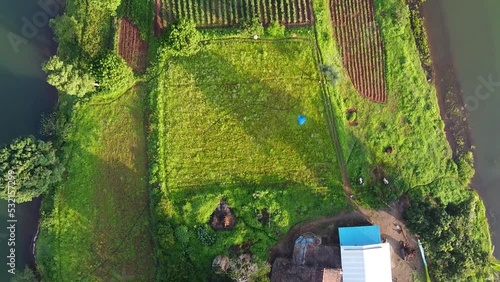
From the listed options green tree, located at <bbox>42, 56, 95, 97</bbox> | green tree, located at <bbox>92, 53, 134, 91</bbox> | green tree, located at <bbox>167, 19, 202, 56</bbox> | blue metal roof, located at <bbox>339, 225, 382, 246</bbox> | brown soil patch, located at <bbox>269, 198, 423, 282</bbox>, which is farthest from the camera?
brown soil patch, located at <bbox>269, 198, 423, 282</bbox>

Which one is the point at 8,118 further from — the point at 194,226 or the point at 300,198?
the point at 300,198

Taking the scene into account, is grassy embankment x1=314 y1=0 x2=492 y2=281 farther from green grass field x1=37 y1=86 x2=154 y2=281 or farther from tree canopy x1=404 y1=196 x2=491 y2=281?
green grass field x1=37 y1=86 x2=154 y2=281

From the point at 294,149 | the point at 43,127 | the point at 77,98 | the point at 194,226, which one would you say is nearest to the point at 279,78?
the point at 294,149

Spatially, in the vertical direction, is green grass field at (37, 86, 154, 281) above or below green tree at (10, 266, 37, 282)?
above

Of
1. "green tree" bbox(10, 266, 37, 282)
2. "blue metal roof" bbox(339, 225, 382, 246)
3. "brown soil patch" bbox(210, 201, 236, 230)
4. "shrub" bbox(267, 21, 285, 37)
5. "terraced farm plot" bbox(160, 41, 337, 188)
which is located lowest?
"green tree" bbox(10, 266, 37, 282)

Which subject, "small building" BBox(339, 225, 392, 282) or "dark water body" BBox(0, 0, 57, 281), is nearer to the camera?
"small building" BBox(339, 225, 392, 282)

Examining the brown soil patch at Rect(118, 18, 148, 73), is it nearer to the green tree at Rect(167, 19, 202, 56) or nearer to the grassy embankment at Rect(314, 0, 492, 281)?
the green tree at Rect(167, 19, 202, 56)

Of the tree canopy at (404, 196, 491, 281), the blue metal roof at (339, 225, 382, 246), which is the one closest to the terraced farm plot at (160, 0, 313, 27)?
the blue metal roof at (339, 225, 382, 246)

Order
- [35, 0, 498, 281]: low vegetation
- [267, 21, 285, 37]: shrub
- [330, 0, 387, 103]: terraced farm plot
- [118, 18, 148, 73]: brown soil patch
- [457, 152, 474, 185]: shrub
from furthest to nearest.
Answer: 1. [457, 152, 474, 185]: shrub
2. [330, 0, 387, 103]: terraced farm plot
3. [267, 21, 285, 37]: shrub
4. [118, 18, 148, 73]: brown soil patch
5. [35, 0, 498, 281]: low vegetation
